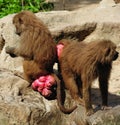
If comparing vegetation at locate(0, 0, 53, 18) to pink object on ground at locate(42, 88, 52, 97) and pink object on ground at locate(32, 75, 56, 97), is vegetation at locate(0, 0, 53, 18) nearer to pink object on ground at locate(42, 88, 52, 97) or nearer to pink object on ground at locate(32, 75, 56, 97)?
pink object on ground at locate(32, 75, 56, 97)

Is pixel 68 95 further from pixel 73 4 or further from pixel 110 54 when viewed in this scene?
pixel 73 4

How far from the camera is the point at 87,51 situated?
7996 millimetres

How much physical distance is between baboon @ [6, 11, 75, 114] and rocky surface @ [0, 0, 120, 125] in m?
0.26

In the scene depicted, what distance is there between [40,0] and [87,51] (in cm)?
673

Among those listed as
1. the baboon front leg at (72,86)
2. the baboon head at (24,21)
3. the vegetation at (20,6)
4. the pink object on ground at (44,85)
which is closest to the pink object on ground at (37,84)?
the pink object on ground at (44,85)

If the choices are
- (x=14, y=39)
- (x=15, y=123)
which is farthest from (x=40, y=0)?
(x=15, y=123)

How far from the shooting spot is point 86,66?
7.97m

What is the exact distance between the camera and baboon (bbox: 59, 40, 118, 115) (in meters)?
7.90

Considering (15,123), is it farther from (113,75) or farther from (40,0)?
(40,0)

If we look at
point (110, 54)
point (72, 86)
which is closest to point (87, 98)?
point (72, 86)

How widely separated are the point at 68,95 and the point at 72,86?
18 cm

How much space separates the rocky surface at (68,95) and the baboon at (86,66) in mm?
223

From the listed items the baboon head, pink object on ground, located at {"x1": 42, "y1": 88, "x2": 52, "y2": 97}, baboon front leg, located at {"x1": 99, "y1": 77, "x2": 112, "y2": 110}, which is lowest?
baboon front leg, located at {"x1": 99, "y1": 77, "x2": 112, "y2": 110}

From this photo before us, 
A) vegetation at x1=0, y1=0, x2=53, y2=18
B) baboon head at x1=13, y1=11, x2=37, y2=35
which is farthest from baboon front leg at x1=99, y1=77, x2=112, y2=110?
vegetation at x1=0, y1=0, x2=53, y2=18
